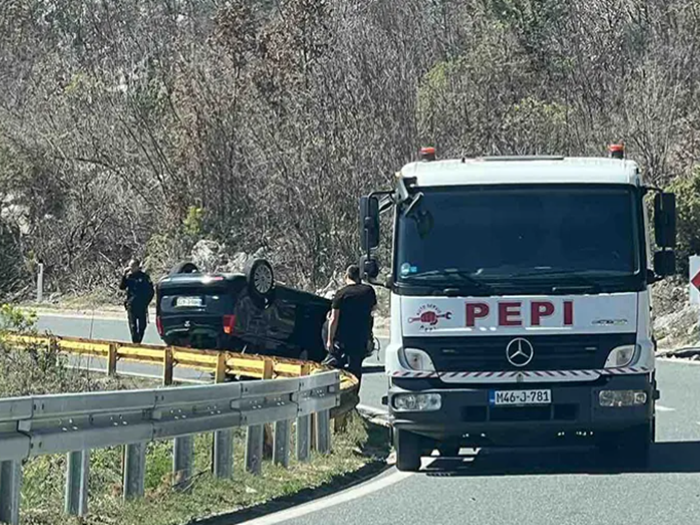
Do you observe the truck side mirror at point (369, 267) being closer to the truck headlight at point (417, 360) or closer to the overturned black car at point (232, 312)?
the truck headlight at point (417, 360)

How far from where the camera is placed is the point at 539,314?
11.6 metres

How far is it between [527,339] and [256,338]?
8657 millimetres

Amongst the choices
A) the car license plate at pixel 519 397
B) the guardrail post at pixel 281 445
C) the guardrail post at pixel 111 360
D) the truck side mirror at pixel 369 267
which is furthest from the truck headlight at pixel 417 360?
→ the guardrail post at pixel 111 360

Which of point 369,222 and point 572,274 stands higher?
point 369,222

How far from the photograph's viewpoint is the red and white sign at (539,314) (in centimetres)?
1160

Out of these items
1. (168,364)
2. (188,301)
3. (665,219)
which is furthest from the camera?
(188,301)

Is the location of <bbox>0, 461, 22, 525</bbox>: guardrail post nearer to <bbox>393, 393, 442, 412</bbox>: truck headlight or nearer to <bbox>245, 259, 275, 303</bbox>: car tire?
<bbox>393, 393, 442, 412</bbox>: truck headlight

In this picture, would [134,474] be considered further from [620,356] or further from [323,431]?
[620,356]

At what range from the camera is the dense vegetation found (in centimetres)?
3888

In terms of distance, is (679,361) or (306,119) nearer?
(679,361)

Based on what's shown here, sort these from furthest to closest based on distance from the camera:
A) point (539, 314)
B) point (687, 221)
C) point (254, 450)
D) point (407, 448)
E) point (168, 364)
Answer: point (687, 221), point (168, 364), point (407, 448), point (254, 450), point (539, 314)

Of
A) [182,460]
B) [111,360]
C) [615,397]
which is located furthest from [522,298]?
[111,360]

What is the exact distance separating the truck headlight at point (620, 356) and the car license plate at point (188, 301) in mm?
9053

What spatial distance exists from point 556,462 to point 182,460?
405 centimetres
